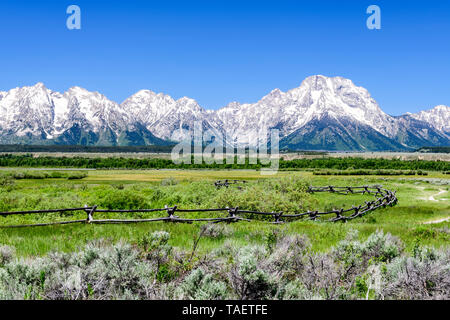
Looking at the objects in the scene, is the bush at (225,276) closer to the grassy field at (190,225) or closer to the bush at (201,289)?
the bush at (201,289)

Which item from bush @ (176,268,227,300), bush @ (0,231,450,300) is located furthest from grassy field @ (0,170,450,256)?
bush @ (176,268,227,300)

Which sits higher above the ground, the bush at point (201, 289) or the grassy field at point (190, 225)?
the bush at point (201, 289)

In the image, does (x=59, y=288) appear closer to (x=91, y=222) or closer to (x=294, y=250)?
(x=294, y=250)

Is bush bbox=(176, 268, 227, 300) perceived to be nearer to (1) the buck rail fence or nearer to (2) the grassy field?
(2) the grassy field

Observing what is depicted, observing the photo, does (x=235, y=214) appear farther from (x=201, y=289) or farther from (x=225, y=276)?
(x=201, y=289)

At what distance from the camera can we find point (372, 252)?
6758 mm

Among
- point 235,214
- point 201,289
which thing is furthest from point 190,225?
point 201,289

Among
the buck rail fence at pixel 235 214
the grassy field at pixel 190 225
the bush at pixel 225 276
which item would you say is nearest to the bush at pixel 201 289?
the bush at pixel 225 276

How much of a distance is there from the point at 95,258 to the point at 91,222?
8.89 m

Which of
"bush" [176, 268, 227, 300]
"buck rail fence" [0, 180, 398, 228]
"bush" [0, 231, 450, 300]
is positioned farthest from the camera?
"buck rail fence" [0, 180, 398, 228]

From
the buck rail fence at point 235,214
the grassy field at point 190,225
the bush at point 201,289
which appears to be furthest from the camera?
the buck rail fence at point 235,214
